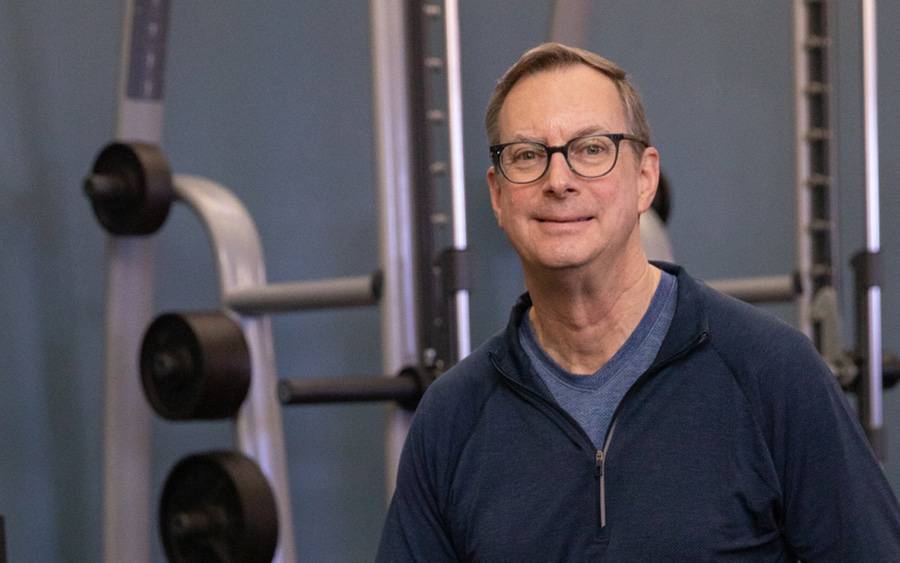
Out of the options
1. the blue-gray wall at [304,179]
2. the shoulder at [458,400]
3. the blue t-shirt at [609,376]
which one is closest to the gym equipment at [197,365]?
the blue-gray wall at [304,179]

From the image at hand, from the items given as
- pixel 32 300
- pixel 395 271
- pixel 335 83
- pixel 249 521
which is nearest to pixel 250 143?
pixel 335 83

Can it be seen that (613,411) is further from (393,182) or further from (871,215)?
(871,215)

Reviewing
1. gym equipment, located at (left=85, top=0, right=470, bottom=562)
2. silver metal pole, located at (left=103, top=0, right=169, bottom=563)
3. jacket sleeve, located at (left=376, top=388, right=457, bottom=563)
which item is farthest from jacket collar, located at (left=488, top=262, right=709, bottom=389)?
silver metal pole, located at (left=103, top=0, right=169, bottom=563)

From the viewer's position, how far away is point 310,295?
88.9 inches

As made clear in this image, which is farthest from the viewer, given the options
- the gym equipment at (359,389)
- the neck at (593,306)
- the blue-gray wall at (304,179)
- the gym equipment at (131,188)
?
the blue-gray wall at (304,179)

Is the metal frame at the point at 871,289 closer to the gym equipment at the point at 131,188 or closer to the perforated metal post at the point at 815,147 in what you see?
the perforated metal post at the point at 815,147

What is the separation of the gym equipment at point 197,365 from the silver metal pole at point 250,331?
0.13 meters

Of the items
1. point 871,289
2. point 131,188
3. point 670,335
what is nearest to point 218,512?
point 131,188

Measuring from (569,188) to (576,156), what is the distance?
1.5 inches

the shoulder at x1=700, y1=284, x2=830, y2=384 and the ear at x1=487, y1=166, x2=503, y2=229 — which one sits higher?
the ear at x1=487, y1=166, x2=503, y2=229

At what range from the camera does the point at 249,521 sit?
6.73ft

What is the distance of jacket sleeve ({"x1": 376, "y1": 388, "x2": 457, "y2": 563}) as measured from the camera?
1.40m

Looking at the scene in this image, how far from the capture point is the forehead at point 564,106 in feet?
4.29

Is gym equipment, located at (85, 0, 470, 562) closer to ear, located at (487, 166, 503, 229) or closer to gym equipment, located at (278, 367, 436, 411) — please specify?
gym equipment, located at (278, 367, 436, 411)
